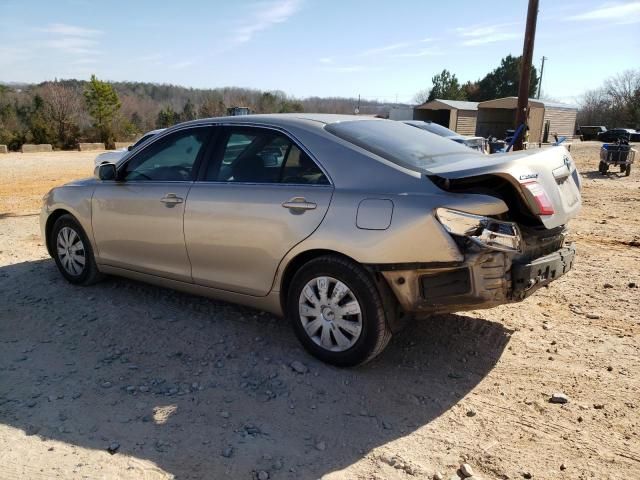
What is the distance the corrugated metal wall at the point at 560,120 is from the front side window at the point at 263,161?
39.5 meters

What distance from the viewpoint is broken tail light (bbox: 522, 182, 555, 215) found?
330 centimetres

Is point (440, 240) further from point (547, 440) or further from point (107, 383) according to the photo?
point (107, 383)

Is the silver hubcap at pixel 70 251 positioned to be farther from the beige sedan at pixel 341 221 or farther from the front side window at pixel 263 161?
the front side window at pixel 263 161

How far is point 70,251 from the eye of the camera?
17.4 ft

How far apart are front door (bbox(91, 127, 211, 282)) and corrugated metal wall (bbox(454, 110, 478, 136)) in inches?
1453

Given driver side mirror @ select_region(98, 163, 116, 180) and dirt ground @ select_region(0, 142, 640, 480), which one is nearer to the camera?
dirt ground @ select_region(0, 142, 640, 480)

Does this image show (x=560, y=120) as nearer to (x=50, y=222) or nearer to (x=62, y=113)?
(x=62, y=113)

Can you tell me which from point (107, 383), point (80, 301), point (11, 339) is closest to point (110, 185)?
point (80, 301)

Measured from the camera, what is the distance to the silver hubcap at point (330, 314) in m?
3.48

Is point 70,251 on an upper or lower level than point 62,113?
lower

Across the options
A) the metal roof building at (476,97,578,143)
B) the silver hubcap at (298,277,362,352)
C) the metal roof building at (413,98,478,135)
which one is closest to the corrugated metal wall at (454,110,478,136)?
the metal roof building at (413,98,478,135)

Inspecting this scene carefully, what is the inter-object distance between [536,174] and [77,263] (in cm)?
426

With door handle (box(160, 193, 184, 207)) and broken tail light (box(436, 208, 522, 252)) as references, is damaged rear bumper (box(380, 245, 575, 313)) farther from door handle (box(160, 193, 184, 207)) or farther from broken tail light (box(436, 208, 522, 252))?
door handle (box(160, 193, 184, 207))

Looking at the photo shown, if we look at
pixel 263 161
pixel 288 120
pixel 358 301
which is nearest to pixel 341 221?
pixel 358 301
